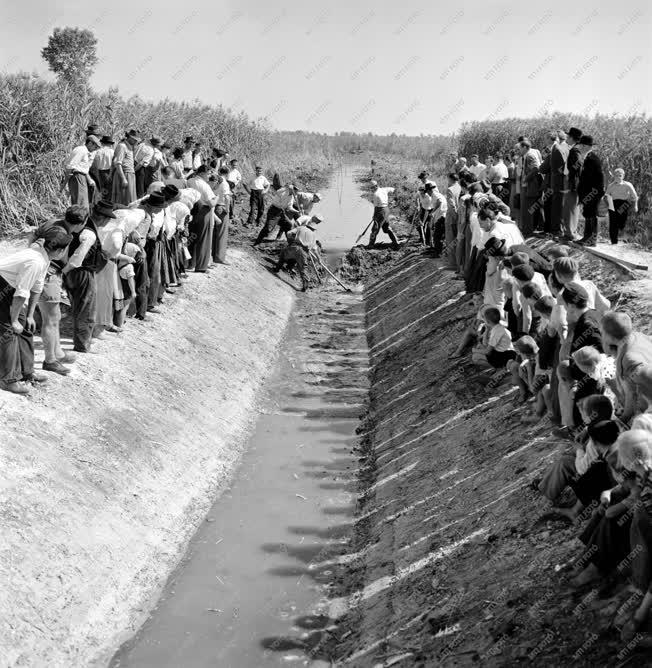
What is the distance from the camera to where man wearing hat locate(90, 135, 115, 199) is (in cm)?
1505

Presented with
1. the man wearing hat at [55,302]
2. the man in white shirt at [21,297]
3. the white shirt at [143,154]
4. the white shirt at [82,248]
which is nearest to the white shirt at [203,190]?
the white shirt at [143,154]

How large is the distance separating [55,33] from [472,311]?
155 ft

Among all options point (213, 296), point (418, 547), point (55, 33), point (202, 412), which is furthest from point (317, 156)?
point (418, 547)

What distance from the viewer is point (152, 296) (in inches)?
493

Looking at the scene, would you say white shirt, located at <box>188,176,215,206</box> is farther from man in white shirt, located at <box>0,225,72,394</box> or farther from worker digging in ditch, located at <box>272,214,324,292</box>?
man in white shirt, located at <box>0,225,72,394</box>

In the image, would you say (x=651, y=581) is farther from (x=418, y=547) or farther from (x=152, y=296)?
(x=152, y=296)

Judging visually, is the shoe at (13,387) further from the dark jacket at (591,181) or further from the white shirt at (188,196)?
the dark jacket at (591,181)

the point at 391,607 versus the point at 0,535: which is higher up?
the point at 0,535

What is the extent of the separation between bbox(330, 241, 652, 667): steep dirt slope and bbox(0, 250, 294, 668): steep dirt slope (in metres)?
1.84

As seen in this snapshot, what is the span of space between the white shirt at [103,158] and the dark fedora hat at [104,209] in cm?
526

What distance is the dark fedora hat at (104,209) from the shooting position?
10.0 m

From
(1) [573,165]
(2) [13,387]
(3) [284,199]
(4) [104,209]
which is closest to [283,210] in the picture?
(3) [284,199]

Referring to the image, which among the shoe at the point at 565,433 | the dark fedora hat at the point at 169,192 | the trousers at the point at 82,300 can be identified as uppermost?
the dark fedora hat at the point at 169,192

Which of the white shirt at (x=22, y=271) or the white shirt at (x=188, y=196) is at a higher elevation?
the white shirt at (x=188, y=196)
